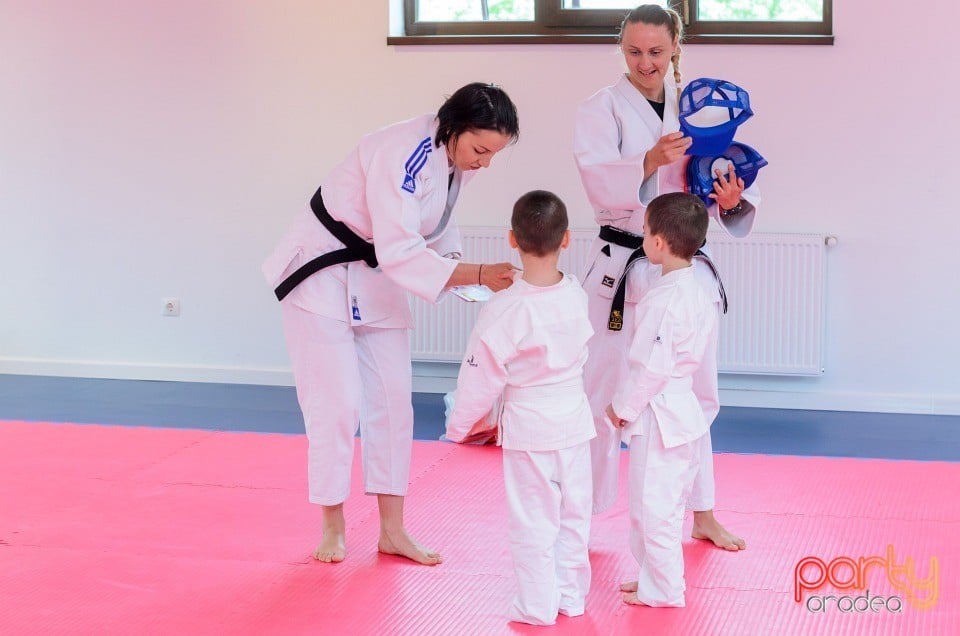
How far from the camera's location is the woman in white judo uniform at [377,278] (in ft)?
8.52

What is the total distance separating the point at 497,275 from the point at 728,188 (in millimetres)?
722

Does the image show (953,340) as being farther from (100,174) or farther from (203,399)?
(100,174)

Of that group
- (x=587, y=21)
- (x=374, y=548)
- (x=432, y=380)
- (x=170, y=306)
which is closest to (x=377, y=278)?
(x=374, y=548)

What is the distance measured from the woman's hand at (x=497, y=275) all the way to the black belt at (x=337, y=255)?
372 millimetres

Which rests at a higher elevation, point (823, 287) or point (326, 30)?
point (326, 30)

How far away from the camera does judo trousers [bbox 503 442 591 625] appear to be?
7.71ft

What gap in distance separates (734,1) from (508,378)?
11.2 feet

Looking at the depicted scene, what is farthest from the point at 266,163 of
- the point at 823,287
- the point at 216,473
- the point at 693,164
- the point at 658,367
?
the point at 658,367

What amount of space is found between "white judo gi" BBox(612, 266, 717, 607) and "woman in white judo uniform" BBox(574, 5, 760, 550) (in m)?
0.36

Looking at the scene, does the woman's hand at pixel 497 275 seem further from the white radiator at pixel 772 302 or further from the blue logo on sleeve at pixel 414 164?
the white radiator at pixel 772 302

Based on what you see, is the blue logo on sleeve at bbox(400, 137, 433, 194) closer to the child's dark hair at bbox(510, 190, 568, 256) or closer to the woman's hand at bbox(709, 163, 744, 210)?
the child's dark hair at bbox(510, 190, 568, 256)

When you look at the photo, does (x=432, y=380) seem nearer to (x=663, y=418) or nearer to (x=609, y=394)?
(x=609, y=394)

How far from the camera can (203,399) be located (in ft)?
17.1

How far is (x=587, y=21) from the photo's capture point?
5.20 m
